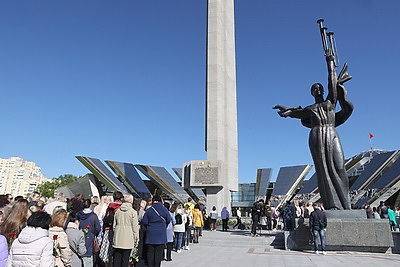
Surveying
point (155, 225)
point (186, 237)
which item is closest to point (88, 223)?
point (155, 225)

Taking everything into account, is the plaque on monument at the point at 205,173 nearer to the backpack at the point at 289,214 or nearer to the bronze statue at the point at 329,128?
the backpack at the point at 289,214

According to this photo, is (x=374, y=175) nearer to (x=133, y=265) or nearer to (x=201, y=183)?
(x=201, y=183)

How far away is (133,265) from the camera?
4.84 meters

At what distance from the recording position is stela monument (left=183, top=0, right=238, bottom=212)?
53.7 ft

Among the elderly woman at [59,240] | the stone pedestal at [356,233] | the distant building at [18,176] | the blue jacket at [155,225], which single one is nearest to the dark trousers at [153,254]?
the blue jacket at [155,225]

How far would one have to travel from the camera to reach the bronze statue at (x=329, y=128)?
7625 mm

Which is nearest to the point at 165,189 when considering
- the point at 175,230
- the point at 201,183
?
the point at 201,183

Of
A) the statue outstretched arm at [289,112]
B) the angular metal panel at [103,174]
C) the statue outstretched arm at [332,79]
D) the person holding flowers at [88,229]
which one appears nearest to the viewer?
the person holding flowers at [88,229]

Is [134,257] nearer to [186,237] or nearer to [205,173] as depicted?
[186,237]

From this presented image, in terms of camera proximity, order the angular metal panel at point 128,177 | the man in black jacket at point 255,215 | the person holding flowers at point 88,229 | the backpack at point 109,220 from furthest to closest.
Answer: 1. the angular metal panel at point 128,177
2. the man in black jacket at point 255,215
3. the backpack at point 109,220
4. the person holding flowers at point 88,229

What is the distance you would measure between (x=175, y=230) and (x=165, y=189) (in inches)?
861

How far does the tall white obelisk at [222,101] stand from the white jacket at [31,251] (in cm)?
1386

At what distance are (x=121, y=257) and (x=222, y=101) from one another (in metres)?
14.5

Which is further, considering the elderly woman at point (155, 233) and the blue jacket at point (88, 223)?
the elderly woman at point (155, 233)
